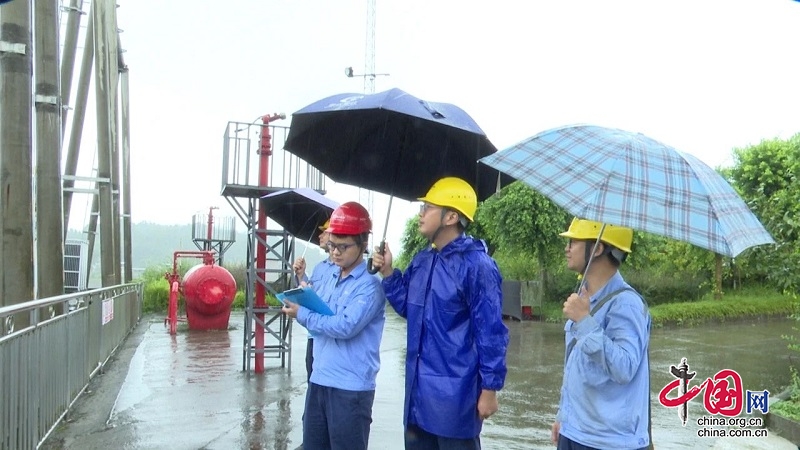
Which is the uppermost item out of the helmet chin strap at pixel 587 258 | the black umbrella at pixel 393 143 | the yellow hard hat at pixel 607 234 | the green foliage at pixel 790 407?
the black umbrella at pixel 393 143

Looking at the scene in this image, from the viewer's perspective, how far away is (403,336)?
1752 centimetres

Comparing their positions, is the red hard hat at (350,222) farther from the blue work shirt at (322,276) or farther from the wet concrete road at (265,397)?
the wet concrete road at (265,397)

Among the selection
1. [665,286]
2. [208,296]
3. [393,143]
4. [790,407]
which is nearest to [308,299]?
[393,143]

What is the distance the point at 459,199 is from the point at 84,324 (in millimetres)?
6734

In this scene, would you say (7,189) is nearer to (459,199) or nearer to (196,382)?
(196,382)

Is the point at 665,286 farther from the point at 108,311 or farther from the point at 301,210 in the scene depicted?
the point at 301,210

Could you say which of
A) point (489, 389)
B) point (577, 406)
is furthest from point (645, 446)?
point (489, 389)

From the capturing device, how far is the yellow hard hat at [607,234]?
3.29 meters

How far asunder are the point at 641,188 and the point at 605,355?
2.27 feet

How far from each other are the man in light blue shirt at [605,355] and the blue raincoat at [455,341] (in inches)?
15.1

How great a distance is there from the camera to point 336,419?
12.8 feet

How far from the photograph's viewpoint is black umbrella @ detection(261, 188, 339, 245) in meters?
7.42

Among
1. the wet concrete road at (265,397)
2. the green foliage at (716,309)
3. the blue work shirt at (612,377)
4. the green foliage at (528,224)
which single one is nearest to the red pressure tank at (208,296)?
the wet concrete road at (265,397)

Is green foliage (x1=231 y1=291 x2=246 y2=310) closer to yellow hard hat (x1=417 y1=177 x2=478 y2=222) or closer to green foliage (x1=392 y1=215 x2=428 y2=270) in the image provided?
green foliage (x1=392 y1=215 x2=428 y2=270)
